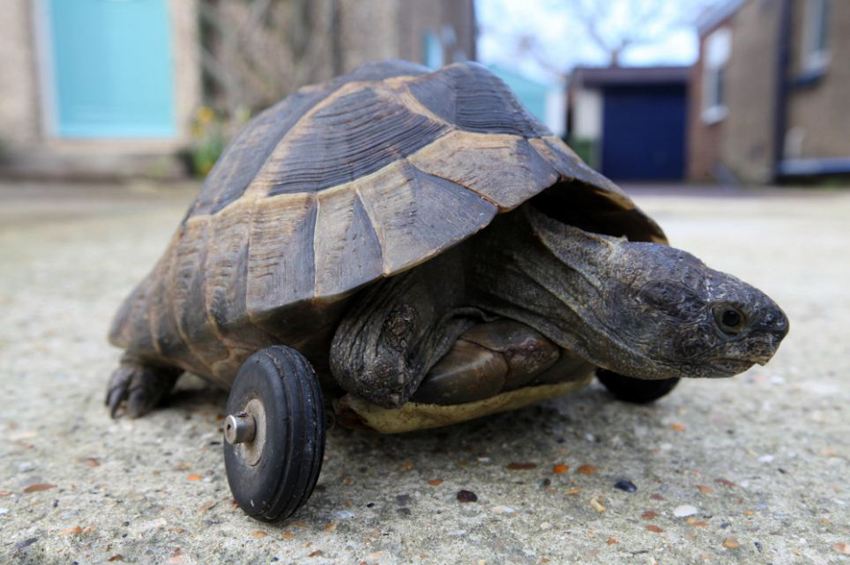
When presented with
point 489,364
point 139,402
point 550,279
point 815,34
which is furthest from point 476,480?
point 815,34

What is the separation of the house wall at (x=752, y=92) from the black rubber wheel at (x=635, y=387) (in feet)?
46.0

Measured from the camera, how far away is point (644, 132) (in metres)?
22.2

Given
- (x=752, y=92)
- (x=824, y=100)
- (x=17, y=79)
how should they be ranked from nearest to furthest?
(x=17, y=79)
(x=824, y=100)
(x=752, y=92)

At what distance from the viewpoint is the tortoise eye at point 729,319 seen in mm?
1366

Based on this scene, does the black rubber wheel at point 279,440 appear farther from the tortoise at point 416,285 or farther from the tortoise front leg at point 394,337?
the tortoise front leg at point 394,337

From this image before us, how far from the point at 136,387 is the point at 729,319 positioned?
161 centimetres

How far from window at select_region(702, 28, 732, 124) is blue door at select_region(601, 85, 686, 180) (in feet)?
9.41

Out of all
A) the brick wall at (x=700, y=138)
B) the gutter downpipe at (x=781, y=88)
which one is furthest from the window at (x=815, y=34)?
the brick wall at (x=700, y=138)

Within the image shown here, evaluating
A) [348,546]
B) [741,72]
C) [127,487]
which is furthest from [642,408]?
[741,72]

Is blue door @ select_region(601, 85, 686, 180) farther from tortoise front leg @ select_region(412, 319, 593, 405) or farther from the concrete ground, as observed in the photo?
tortoise front leg @ select_region(412, 319, 593, 405)

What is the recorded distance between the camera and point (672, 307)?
140cm

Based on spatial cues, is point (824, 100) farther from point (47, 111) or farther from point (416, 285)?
point (416, 285)

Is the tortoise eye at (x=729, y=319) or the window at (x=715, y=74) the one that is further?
the window at (x=715, y=74)

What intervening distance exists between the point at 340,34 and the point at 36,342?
317 inches
